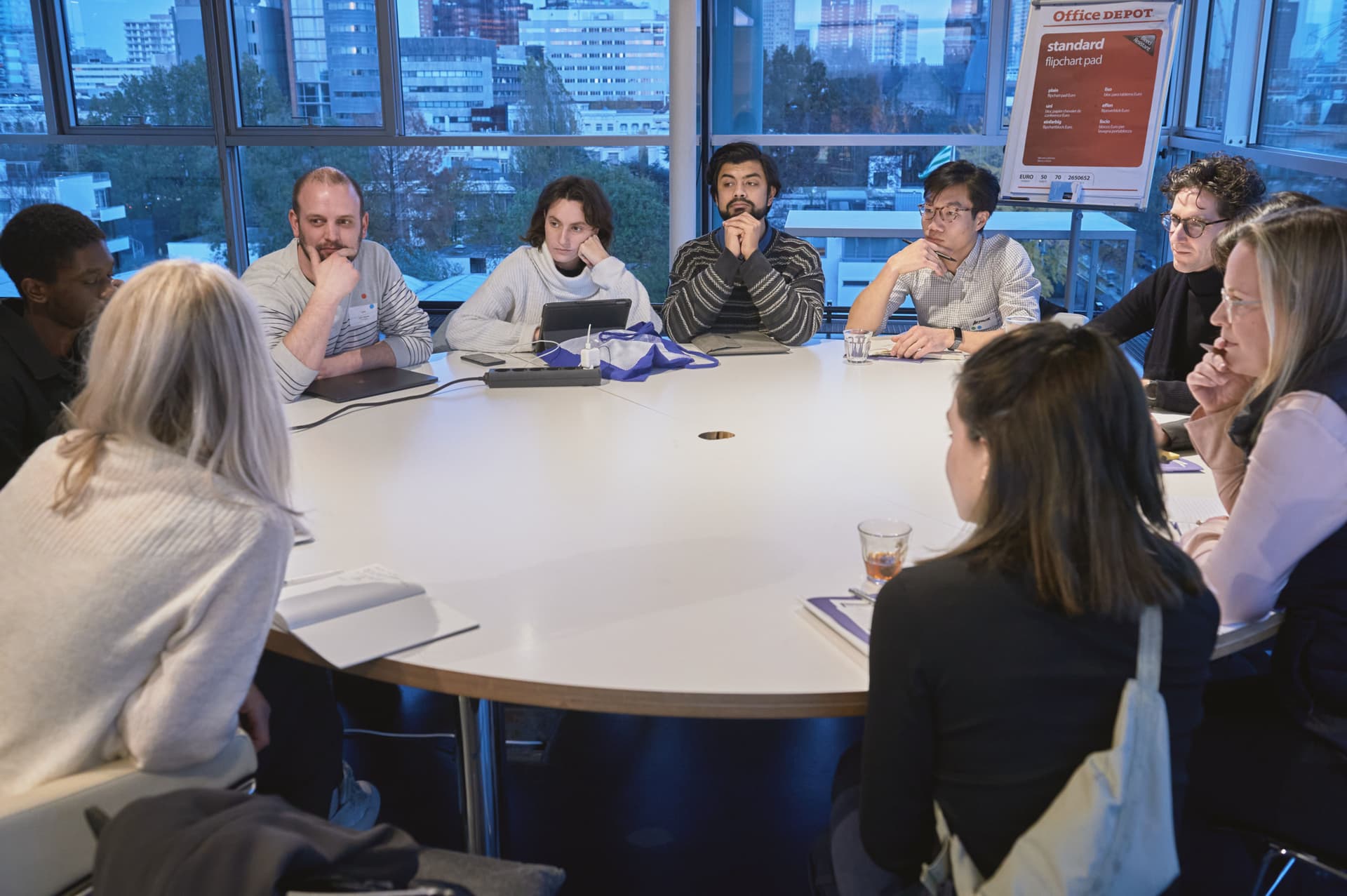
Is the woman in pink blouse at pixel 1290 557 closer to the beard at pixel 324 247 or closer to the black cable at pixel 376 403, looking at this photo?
the black cable at pixel 376 403

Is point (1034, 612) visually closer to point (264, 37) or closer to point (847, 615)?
point (847, 615)

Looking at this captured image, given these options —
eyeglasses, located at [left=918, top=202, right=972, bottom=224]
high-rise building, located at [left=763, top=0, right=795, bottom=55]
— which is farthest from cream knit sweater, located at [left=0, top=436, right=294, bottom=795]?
high-rise building, located at [left=763, top=0, right=795, bottom=55]

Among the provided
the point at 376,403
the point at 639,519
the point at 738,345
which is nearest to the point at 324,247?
the point at 376,403

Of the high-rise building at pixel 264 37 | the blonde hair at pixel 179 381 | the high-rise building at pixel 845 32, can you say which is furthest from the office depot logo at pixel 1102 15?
the blonde hair at pixel 179 381

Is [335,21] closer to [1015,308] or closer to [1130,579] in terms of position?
[1015,308]

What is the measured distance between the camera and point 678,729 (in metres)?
2.70

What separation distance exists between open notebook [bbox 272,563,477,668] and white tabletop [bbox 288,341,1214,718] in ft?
0.11

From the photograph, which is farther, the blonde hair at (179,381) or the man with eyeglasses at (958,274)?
the man with eyeglasses at (958,274)

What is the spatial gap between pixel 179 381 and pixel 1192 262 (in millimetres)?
2638

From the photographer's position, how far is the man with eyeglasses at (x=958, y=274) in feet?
11.5

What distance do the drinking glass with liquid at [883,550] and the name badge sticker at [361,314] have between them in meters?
1.93

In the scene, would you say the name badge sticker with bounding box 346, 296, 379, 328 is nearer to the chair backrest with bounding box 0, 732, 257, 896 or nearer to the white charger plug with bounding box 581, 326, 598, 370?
the white charger plug with bounding box 581, 326, 598, 370

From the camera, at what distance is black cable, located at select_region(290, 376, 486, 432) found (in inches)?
104

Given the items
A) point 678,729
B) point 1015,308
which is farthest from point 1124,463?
point 1015,308
